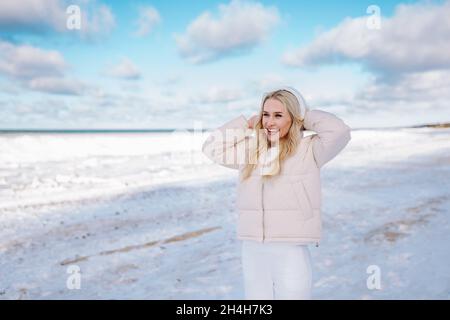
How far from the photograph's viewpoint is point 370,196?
1042 centimetres

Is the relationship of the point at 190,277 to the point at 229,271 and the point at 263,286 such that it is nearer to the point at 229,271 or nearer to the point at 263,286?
the point at 229,271

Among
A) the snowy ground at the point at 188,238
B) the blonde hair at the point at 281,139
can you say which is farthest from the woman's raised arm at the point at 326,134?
the snowy ground at the point at 188,238

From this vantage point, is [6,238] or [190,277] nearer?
[190,277]

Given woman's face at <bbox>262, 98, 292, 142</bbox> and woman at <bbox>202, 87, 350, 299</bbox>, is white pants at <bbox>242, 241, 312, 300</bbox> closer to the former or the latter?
woman at <bbox>202, 87, 350, 299</bbox>

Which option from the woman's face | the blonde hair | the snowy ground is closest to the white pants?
the blonde hair

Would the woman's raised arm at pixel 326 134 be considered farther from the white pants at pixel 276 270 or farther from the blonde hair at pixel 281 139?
the white pants at pixel 276 270

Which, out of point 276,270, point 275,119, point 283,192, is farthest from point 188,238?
point 275,119

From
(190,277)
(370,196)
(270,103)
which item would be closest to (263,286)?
(270,103)

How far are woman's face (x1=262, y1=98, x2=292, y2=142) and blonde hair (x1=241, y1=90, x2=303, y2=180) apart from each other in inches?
1.1

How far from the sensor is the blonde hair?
9.80 feet

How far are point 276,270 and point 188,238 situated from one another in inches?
180

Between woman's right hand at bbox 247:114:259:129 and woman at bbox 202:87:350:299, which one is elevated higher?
woman's right hand at bbox 247:114:259:129
